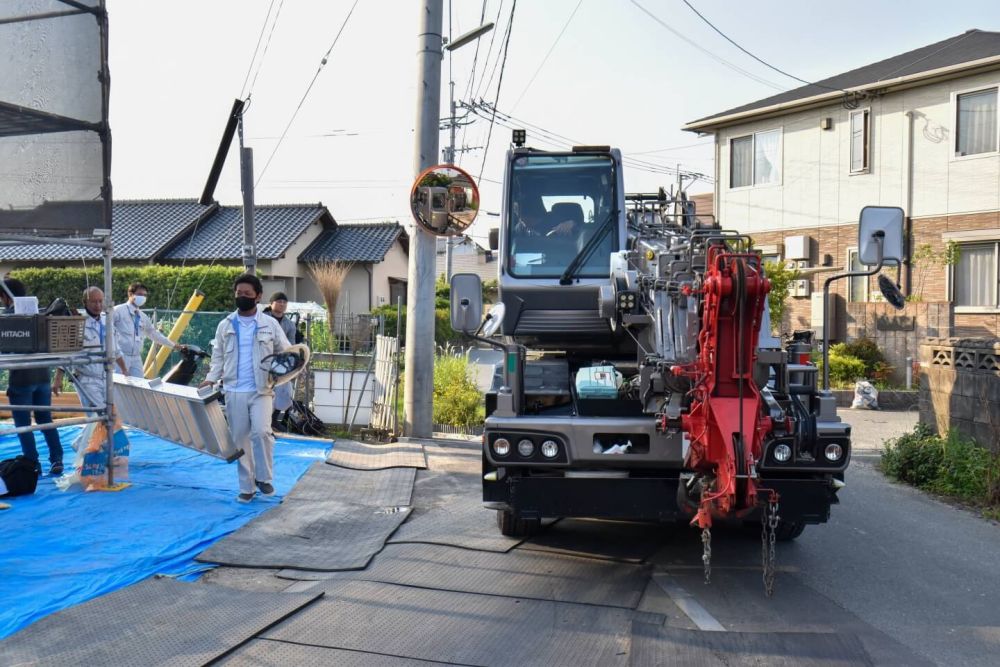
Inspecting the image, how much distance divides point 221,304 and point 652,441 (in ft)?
69.8

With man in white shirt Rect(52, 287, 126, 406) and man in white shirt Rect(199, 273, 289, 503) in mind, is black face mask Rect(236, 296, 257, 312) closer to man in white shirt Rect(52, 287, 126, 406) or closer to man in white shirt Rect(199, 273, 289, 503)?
man in white shirt Rect(199, 273, 289, 503)

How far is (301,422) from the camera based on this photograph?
11.2 metres

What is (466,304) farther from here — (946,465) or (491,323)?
(946,465)

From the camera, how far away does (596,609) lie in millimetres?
5078

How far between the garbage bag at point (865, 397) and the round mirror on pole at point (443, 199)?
26.4ft

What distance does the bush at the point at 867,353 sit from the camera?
1645cm

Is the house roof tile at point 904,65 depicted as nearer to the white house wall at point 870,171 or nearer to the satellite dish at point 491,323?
the white house wall at point 870,171

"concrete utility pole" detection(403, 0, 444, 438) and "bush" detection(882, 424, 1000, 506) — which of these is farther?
"concrete utility pole" detection(403, 0, 444, 438)

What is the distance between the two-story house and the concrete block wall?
6584 millimetres

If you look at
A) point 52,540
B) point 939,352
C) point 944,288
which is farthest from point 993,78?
point 52,540

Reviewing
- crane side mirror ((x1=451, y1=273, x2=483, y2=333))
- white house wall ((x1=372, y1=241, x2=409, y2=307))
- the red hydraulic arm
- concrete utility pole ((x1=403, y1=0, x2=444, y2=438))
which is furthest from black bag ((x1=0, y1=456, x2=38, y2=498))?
white house wall ((x1=372, y1=241, x2=409, y2=307))

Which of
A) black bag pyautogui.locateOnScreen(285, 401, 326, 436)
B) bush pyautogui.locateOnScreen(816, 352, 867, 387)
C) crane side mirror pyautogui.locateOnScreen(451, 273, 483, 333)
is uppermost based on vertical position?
crane side mirror pyautogui.locateOnScreen(451, 273, 483, 333)

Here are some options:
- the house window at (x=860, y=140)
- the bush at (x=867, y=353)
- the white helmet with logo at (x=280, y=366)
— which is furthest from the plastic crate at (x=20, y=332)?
the house window at (x=860, y=140)

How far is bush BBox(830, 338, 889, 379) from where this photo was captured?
16.5 meters
